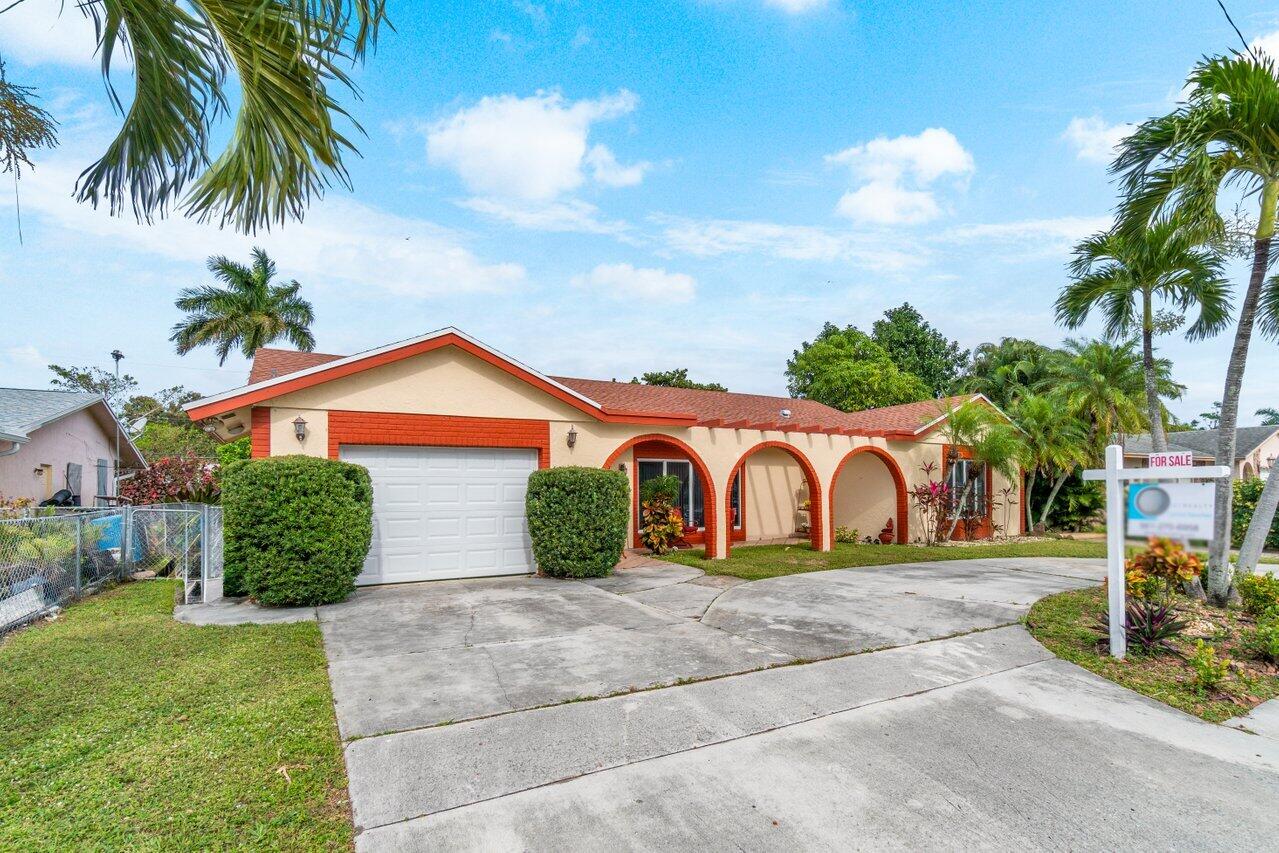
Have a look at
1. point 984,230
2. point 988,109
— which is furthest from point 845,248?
point 988,109

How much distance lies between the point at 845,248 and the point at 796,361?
2322 cm

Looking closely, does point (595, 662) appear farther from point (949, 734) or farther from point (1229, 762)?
point (1229, 762)

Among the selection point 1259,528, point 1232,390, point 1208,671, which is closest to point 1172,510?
point 1208,671

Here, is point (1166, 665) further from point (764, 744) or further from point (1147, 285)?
point (1147, 285)

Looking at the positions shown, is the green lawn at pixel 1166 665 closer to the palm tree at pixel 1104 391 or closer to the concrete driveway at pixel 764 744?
the concrete driveway at pixel 764 744

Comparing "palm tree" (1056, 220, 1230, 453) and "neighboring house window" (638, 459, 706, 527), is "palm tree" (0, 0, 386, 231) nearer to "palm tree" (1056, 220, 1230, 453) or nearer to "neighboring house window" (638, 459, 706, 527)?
"palm tree" (1056, 220, 1230, 453)

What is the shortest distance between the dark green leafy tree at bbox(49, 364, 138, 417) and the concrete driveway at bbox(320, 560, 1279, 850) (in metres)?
37.9

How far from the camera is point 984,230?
13008mm

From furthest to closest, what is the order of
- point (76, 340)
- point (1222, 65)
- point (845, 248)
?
1. point (76, 340)
2. point (845, 248)
3. point (1222, 65)

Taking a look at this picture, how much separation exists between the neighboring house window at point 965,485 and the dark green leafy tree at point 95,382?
39.6m

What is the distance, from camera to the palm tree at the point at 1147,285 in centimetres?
820

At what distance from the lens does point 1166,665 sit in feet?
18.7

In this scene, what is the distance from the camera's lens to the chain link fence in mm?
7340

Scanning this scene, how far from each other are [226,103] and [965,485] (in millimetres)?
18601
